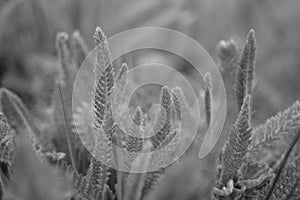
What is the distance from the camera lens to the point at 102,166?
55cm

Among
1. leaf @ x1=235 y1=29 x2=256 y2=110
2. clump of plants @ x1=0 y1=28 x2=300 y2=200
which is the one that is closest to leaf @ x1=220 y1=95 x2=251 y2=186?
clump of plants @ x1=0 y1=28 x2=300 y2=200

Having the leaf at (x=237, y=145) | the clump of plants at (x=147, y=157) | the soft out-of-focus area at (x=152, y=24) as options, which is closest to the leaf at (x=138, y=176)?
the clump of plants at (x=147, y=157)

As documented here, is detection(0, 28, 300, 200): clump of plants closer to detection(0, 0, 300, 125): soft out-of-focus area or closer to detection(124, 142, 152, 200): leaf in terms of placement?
detection(124, 142, 152, 200): leaf

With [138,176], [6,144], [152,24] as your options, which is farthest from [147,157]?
[152,24]

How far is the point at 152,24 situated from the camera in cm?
135

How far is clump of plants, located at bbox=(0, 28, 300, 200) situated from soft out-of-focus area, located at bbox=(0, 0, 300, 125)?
39 cm

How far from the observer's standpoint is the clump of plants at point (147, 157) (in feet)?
1.49

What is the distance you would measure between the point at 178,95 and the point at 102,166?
14 centimetres

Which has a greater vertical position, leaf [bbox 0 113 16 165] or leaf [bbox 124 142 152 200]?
leaf [bbox 0 113 16 165]

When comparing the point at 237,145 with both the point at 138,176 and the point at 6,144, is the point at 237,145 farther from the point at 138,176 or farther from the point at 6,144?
the point at 6,144

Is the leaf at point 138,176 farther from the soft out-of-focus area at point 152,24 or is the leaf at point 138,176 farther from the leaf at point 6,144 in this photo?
the soft out-of-focus area at point 152,24

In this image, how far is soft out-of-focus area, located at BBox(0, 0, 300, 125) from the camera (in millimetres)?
1158

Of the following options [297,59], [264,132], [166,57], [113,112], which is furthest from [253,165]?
[297,59]

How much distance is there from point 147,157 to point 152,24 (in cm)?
91
